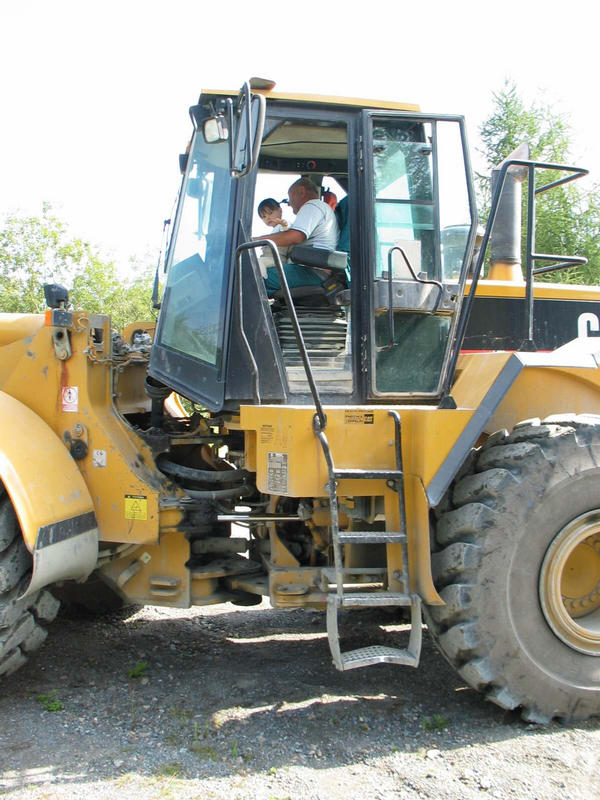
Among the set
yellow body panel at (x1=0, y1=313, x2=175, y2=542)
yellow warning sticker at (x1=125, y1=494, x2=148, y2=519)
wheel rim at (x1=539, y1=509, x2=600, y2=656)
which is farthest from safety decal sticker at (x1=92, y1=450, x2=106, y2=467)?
wheel rim at (x1=539, y1=509, x2=600, y2=656)

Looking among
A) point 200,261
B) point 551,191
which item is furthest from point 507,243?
point 551,191

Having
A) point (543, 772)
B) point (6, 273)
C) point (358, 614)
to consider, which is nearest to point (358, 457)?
point (543, 772)

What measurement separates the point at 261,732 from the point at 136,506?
4.15ft

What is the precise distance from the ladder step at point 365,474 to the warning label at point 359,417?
22cm

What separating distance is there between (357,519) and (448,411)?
2.36 feet

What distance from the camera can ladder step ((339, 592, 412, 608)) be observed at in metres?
3.21

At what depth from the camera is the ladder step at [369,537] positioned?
3.24m

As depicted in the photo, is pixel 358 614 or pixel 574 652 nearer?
pixel 574 652

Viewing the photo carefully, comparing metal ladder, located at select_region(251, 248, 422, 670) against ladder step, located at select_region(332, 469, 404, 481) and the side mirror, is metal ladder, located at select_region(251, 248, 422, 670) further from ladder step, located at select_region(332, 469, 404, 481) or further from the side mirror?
the side mirror

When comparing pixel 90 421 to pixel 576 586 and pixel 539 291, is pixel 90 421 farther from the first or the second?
pixel 539 291

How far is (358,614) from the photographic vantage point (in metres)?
5.16

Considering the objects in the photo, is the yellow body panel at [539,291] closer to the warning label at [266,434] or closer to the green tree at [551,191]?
the warning label at [266,434]

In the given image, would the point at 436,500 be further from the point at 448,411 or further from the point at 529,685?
the point at 529,685

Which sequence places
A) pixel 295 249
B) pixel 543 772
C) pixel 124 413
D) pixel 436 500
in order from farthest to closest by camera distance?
pixel 124 413, pixel 295 249, pixel 436 500, pixel 543 772
